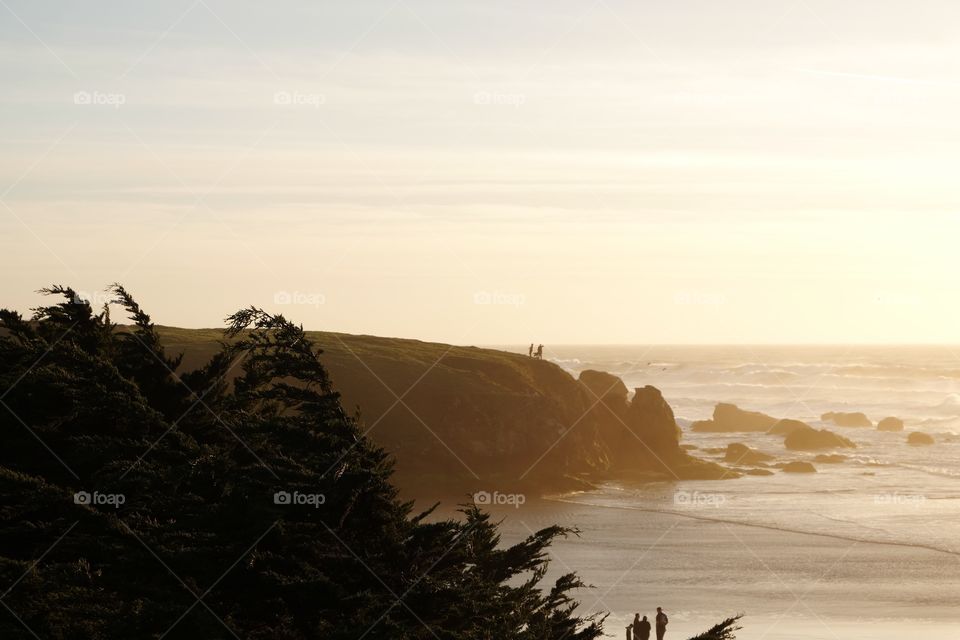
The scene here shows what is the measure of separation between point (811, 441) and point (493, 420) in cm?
3849

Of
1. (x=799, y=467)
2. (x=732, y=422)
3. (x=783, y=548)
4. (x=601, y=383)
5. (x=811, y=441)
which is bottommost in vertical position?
(x=783, y=548)

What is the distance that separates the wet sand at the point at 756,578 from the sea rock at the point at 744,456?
99.9 feet

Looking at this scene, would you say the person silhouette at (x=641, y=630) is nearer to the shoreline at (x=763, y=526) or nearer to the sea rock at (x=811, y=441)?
the shoreline at (x=763, y=526)

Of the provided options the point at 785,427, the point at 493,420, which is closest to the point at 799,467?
the point at 493,420

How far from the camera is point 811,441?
95.1 m

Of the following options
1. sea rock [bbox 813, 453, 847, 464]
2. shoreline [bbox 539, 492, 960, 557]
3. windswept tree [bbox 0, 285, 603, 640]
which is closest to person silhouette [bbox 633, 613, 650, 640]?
windswept tree [bbox 0, 285, 603, 640]

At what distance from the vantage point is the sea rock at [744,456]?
83062 millimetres

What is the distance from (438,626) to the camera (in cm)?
1134

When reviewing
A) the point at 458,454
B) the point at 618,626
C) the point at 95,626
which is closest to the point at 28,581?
the point at 95,626

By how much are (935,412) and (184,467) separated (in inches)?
5752

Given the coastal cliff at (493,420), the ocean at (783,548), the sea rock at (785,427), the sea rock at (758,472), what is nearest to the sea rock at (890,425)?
the sea rock at (785,427)

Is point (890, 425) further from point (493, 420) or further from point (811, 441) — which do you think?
point (493, 420)

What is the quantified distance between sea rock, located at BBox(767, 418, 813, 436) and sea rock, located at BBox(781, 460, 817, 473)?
19.9m

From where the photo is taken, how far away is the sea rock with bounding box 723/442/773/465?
273 feet
